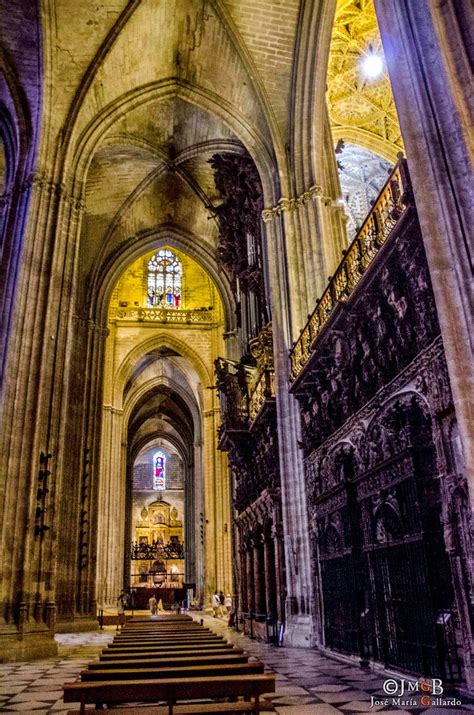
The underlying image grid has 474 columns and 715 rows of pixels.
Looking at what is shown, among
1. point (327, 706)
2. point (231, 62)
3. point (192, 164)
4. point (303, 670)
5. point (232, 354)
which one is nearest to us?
point (327, 706)

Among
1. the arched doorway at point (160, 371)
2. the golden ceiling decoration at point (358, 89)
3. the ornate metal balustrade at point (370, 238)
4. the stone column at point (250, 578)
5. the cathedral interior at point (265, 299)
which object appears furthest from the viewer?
the arched doorway at point (160, 371)

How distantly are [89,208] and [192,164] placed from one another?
12.4ft

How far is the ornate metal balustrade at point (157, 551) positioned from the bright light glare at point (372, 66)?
32919 mm

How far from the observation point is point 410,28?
5887 mm

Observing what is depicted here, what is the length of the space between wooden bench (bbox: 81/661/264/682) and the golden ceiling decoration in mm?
16259

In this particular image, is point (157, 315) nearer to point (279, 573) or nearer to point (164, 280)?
point (164, 280)

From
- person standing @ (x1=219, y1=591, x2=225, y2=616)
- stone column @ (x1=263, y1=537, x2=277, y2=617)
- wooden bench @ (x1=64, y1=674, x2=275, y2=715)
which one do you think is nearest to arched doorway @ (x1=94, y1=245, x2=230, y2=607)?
person standing @ (x1=219, y1=591, x2=225, y2=616)

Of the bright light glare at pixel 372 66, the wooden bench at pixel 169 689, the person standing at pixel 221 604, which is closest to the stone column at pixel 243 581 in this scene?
the person standing at pixel 221 604

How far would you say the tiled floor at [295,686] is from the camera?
4.27m

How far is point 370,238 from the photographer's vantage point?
7.14m

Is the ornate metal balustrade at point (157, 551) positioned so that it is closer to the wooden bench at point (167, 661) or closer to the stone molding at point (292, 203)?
the stone molding at point (292, 203)

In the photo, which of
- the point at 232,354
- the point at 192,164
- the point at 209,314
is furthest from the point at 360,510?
the point at 209,314

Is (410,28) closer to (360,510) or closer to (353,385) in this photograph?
(353,385)

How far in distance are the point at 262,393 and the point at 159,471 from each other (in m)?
33.4
